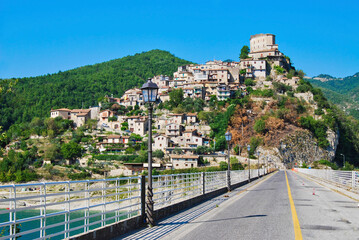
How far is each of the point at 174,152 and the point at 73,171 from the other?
26163 millimetres

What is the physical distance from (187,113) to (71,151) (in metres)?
39.4

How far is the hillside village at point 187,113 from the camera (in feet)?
309

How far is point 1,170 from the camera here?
84.3 meters

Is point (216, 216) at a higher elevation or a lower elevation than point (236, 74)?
lower

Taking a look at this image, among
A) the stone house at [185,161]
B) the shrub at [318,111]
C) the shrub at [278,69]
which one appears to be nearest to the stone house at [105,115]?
the stone house at [185,161]

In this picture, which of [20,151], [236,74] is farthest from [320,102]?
[20,151]

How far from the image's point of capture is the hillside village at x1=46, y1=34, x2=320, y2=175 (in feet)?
309

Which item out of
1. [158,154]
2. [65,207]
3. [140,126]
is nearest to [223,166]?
[158,154]

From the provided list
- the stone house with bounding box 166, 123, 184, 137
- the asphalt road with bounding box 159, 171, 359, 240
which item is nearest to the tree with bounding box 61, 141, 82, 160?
the stone house with bounding box 166, 123, 184, 137

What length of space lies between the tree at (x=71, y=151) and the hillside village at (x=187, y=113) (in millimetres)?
3753

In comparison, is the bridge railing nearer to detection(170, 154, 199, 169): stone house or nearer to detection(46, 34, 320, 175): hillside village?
detection(170, 154, 199, 169): stone house

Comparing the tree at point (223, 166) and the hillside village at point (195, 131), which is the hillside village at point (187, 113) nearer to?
the hillside village at point (195, 131)

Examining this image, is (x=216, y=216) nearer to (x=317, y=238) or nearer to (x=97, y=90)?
(x=317, y=238)

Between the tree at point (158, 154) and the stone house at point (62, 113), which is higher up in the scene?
the stone house at point (62, 113)
